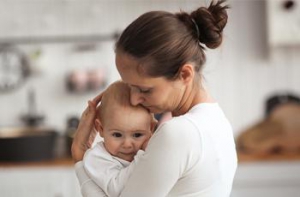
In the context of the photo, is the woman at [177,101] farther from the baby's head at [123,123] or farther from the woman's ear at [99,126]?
the woman's ear at [99,126]

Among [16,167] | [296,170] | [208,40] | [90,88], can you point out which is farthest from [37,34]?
[208,40]

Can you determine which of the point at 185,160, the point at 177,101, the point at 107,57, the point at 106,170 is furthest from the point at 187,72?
the point at 107,57

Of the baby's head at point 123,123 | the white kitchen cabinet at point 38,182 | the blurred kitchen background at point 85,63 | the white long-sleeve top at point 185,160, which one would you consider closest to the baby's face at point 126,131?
the baby's head at point 123,123

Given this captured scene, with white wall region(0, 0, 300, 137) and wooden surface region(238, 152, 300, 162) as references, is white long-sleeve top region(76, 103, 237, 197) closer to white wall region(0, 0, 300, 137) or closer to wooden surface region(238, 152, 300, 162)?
wooden surface region(238, 152, 300, 162)

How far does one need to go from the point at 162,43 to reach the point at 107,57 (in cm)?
255

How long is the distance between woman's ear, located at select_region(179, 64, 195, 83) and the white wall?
→ 96.0 inches

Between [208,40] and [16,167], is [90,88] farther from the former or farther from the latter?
[208,40]

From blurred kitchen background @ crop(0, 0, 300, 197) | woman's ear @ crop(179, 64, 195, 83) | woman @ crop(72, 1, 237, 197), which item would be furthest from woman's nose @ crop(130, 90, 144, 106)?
blurred kitchen background @ crop(0, 0, 300, 197)

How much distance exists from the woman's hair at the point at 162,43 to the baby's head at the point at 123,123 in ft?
0.44

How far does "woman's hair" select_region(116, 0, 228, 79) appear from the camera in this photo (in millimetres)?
1110

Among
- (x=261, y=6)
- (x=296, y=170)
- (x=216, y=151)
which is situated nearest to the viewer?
(x=216, y=151)

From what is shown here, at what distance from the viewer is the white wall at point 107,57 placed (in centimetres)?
358

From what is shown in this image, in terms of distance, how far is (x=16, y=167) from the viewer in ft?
10.5

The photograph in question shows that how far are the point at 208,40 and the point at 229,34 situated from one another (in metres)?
2.41
